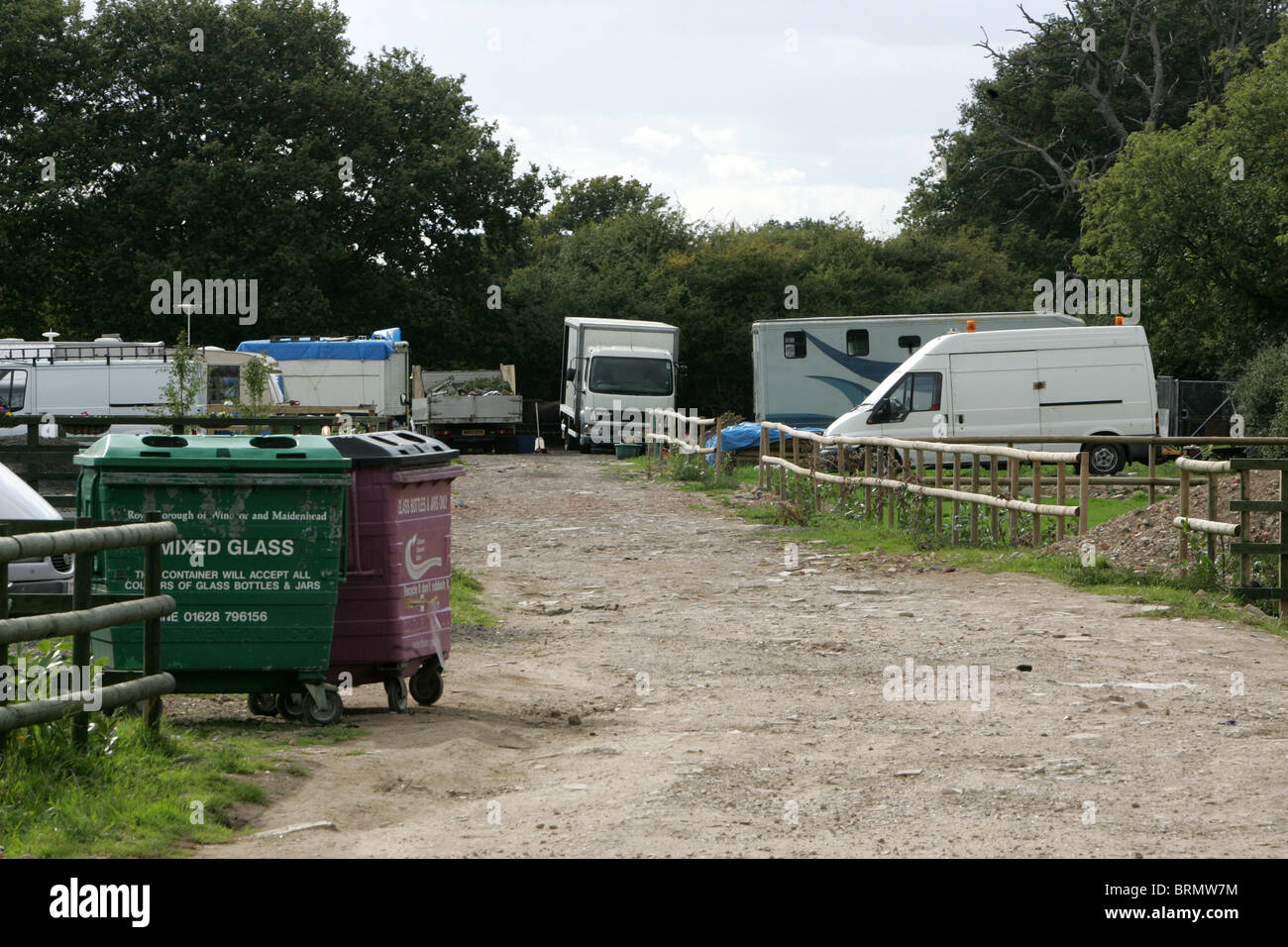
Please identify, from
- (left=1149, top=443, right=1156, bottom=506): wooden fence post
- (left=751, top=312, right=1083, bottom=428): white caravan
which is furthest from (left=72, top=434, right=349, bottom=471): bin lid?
(left=751, top=312, right=1083, bottom=428): white caravan

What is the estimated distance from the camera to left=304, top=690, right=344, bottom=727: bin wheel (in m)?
7.45

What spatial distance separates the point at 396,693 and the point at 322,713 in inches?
21.9

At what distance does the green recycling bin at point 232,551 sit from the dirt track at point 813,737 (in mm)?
639

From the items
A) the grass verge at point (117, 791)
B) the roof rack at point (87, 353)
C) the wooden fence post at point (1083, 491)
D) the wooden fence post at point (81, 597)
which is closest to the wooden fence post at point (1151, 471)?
the wooden fence post at point (1083, 491)

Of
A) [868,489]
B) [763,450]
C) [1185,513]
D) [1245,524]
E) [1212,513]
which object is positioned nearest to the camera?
[1245,524]

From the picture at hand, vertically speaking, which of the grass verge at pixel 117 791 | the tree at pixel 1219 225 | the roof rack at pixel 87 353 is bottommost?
the grass verge at pixel 117 791

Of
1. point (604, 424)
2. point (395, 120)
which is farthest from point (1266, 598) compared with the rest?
point (395, 120)

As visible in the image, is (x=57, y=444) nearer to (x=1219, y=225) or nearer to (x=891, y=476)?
(x=891, y=476)

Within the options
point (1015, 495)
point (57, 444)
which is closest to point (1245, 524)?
point (1015, 495)

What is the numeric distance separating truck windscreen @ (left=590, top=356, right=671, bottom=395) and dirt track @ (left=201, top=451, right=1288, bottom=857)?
24274mm

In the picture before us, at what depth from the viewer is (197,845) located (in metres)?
5.38

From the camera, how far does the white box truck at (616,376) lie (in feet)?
124

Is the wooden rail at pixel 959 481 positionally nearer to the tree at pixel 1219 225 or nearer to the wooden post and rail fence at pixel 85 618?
the wooden post and rail fence at pixel 85 618

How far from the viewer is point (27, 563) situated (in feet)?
31.6
